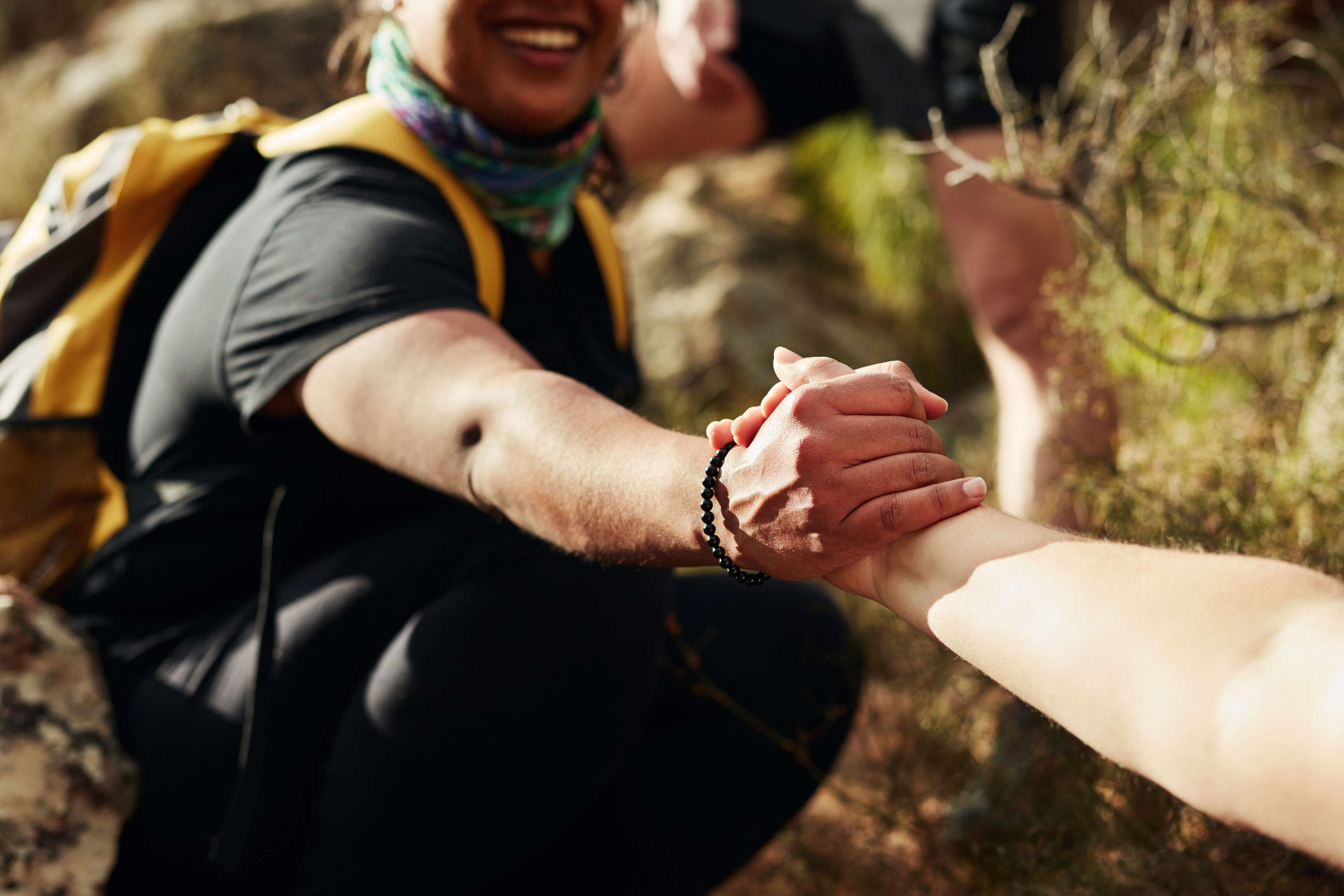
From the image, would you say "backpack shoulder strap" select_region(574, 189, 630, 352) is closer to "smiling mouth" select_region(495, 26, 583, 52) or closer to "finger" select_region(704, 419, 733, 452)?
"smiling mouth" select_region(495, 26, 583, 52)

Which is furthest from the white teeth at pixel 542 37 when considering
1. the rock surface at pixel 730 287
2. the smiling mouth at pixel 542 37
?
the rock surface at pixel 730 287

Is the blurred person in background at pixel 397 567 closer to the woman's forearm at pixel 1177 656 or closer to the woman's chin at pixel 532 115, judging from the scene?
the woman's chin at pixel 532 115

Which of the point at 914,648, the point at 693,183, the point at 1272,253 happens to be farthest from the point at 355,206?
the point at 693,183

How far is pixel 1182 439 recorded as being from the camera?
2332 millimetres

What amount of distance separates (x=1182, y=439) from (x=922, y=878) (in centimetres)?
104

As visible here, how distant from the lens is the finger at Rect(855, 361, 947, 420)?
3.44ft

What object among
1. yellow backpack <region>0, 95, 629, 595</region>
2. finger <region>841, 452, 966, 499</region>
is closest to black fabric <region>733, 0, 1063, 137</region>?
yellow backpack <region>0, 95, 629, 595</region>

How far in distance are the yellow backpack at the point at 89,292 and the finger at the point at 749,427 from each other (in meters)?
0.62

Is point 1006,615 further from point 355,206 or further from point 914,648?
point 914,648

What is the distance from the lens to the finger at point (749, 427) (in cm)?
106

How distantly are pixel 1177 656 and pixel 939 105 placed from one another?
1.91m

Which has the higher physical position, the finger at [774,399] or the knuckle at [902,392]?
the knuckle at [902,392]

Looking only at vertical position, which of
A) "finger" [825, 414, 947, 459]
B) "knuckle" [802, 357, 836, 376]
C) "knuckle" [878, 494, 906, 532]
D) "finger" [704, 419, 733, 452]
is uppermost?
"knuckle" [802, 357, 836, 376]

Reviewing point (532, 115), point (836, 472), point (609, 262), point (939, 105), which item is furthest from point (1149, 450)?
point (836, 472)
